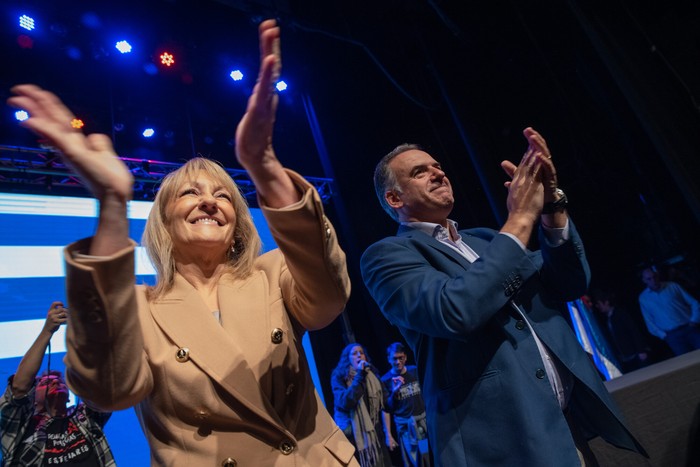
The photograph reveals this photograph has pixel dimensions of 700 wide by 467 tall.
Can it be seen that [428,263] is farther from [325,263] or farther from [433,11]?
[433,11]

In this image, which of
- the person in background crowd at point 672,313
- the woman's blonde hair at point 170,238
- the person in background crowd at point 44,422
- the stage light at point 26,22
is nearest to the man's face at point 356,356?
the person in background crowd at point 44,422

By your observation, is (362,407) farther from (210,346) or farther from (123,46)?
(123,46)

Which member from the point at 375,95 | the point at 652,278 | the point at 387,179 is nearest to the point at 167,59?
the point at 375,95

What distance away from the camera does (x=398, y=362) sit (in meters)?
5.92

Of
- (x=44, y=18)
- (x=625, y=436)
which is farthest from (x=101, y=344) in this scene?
(x=44, y=18)

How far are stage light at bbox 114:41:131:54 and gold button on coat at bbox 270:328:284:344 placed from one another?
6250 millimetres

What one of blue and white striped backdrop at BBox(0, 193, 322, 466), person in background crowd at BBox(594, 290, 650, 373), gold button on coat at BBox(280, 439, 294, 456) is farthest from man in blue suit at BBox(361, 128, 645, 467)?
person in background crowd at BBox(594, 290, 650, 373)

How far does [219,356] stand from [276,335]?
0.48ft

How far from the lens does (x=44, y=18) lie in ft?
17.9

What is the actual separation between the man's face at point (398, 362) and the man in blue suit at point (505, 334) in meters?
4.43

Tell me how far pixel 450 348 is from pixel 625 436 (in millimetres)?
597

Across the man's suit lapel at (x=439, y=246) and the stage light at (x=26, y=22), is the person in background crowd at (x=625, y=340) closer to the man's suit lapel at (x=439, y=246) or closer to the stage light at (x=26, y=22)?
the man's suit lapel at (x=439, y=246)

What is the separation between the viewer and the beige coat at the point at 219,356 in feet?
2.78

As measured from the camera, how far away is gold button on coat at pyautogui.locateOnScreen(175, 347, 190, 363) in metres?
1.03
